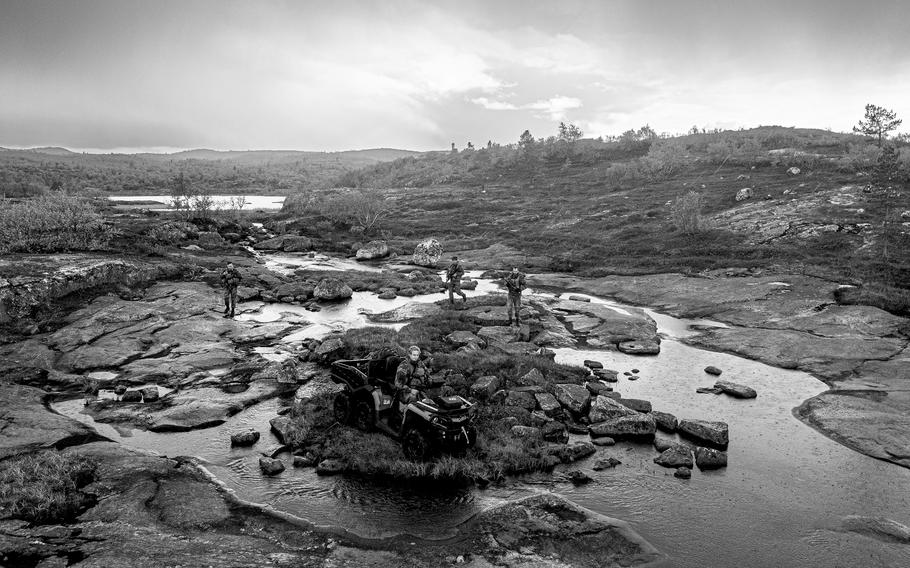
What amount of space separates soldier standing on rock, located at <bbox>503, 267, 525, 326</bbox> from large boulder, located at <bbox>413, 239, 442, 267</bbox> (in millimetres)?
24475

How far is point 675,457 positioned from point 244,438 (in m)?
11.8

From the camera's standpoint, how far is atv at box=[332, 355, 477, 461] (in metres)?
12.0

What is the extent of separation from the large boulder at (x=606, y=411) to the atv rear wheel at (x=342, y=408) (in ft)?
24.4

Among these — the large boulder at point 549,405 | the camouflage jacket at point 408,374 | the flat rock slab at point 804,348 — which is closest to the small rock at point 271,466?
the camouflage jacket at point 408,374

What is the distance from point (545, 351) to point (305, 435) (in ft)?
36.5

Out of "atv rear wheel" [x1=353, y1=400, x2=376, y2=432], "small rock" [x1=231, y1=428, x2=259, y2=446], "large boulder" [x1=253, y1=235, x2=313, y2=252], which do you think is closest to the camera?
"small rock" [x1=231, y1=428, x2=259, y2=446]

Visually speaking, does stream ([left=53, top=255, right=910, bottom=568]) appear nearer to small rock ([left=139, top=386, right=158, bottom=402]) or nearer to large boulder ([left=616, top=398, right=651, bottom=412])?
large boulder ([left=616, top=398, right=651, bottom=412])

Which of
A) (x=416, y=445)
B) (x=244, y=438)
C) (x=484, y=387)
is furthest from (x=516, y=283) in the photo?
(x=244, y=438)

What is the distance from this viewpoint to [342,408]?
1512cm

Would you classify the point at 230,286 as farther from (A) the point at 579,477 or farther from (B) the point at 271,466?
(A) the point at 579,477

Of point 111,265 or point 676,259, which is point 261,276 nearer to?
point 111,265

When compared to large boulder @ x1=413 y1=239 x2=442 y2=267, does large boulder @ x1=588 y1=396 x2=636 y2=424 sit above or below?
below

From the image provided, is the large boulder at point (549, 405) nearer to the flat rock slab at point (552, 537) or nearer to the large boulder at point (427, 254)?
the flat rock slab at point (552, 537)

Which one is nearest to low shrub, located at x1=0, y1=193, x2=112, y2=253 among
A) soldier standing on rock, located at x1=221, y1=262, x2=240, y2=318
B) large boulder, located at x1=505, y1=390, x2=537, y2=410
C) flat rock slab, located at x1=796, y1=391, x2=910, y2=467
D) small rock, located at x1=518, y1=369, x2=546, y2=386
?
soldier standing on rock, located at x1=221, y1=262, x2=240, y2=318
